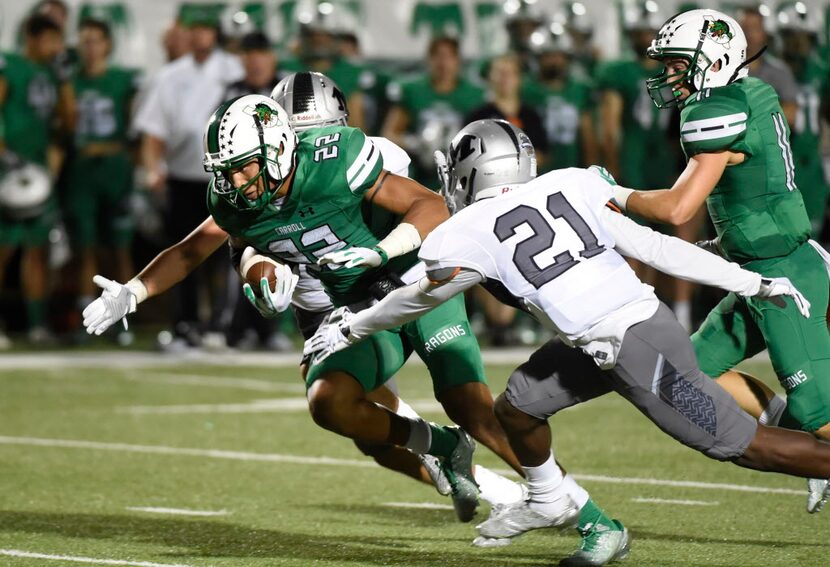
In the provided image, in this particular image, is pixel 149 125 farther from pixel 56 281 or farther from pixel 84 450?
pixel 84 450

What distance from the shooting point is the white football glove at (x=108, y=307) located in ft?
Answer: 17.1

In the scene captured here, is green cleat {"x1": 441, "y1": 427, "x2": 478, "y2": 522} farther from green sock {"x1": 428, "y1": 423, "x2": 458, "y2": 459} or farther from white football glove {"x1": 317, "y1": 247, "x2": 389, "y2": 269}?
white football glove {"x1": 317, "y1": 247, "x2": 389, "y2": 269}

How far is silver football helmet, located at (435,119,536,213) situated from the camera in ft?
15.7

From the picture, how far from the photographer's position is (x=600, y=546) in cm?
474

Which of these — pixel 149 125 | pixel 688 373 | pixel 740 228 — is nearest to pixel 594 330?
pixel 688 373

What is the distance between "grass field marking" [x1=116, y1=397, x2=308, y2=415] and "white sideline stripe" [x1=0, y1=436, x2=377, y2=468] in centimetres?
101

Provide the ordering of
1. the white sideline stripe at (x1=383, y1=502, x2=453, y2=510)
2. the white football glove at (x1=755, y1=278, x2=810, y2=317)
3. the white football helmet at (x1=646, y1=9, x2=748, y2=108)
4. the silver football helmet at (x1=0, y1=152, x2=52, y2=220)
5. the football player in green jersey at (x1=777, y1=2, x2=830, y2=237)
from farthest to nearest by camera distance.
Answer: the silver football helmet at (x1=0, y1=152, x2=52, y2=220), the football player in green jersey at (x1=777, y1=2, x2=830, y2=237), the white sideline stripe at (x1=383, y1=502, x2=453, y2=510), the white football helmet at (x1=646, y1=9, x2=748, y2=108), the white football glove at (x1=755, y1=278, x2=810, y2=317)

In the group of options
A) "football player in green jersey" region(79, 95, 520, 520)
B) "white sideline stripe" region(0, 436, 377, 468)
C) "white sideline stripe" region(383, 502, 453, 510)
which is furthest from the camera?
"white sideline stripe" region(0, 436, 377, 468)

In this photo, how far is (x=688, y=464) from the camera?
684 centimetres

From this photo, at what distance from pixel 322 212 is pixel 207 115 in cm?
593

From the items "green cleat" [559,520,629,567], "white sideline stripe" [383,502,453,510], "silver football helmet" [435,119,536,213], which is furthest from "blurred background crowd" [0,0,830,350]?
"green cleat" [559,520,629,567]

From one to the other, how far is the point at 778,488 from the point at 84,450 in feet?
9.97

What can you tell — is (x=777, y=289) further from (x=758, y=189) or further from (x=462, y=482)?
(x=462, y=482)

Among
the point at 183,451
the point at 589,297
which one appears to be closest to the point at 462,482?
the point at 589,297
